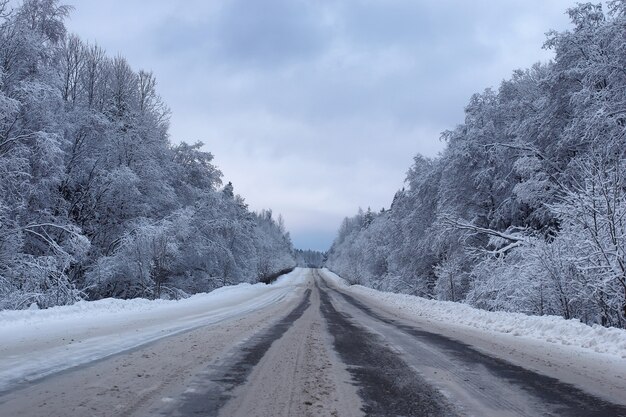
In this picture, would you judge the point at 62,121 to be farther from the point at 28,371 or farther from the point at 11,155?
the point at 28,371

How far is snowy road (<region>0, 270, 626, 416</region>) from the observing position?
4.46 meters

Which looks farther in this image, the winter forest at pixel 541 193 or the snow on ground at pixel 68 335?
the winter forest at pixel 541 193

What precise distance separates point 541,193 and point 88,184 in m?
22.5

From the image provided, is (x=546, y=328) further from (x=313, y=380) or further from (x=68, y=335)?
(x=68, y=335)

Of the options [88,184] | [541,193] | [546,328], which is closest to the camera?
[546,328]

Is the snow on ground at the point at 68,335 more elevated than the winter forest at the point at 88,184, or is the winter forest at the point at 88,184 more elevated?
the winter forest at the point at 88,184

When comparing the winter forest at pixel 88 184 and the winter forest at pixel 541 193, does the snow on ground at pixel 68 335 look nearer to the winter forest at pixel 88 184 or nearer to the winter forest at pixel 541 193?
the winter forest at pixel 88 184

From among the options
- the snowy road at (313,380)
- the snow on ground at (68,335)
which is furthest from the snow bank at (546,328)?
the snow on ground at (68,335)

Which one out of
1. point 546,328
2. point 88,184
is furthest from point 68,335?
point 88,184

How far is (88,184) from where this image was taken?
81.8ft

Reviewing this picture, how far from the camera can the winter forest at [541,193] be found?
40.4 ft

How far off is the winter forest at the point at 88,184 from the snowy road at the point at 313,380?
8.81m

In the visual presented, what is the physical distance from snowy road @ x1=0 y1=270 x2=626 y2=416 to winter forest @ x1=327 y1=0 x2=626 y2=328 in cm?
490

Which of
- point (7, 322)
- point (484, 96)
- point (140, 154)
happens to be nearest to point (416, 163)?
point (484, 96)
